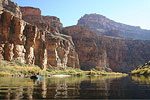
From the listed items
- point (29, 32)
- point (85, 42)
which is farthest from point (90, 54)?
point (29, 32)

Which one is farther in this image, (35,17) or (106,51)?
(106,51)

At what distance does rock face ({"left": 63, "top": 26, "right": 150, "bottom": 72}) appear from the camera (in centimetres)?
13488

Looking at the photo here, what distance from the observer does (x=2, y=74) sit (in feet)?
138

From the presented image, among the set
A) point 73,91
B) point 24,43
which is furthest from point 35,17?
point 73,91

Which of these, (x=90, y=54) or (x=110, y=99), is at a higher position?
(x=90, y=54)

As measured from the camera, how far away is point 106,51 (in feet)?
534

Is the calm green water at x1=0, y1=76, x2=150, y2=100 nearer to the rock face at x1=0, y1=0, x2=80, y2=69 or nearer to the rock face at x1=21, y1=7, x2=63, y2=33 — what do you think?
the rock face at x1=0, y1=0, x2=80, y2=69

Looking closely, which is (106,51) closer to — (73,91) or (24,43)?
(24,43)

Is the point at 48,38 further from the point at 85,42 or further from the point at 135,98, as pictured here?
the point at 135,98

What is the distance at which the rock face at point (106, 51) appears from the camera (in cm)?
13488

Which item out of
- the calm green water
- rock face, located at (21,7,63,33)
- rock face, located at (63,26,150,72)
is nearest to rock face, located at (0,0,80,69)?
rock face, located at (21,7,63,33)

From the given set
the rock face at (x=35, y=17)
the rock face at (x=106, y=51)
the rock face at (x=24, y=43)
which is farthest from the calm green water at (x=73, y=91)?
the rock face at (x=106, y=51)

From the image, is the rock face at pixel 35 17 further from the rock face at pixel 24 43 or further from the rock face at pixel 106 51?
the rock face at pixel 106 51

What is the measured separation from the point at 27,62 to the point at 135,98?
206 ft
